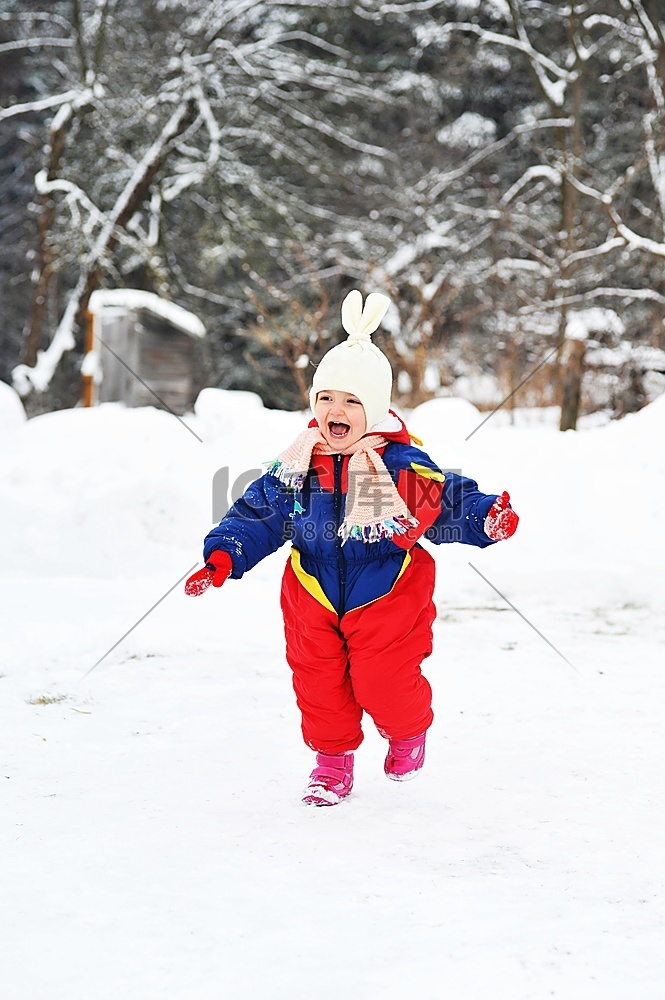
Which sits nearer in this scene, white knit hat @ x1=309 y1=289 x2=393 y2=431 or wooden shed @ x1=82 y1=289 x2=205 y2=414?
white knit hat @ x1=309 y1=289 x2=393 y2=431

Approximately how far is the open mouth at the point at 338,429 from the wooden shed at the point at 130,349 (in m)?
5.60

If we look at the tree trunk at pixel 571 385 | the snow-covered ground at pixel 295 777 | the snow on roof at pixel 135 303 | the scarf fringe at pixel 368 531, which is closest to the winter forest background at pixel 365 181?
the tree trunk at pixel 571 385

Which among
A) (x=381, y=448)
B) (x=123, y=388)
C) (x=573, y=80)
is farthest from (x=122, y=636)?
(x=573, y=80)

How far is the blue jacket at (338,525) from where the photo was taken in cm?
229

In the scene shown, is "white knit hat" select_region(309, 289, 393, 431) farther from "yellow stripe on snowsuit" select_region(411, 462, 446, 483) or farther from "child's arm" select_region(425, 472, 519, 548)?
"child's arm" select_region(425, 472, 519, 548)

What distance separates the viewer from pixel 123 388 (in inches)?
321

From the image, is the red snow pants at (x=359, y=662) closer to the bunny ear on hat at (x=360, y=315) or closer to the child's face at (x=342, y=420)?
the child's face at (x=342, y=420)

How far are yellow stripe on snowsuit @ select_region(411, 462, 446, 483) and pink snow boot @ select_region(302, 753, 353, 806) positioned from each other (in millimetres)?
700

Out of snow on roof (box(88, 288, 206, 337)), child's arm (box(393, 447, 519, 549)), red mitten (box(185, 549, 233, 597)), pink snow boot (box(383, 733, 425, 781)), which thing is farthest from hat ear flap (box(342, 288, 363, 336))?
snow on roof (box(88, 288, 206, 337))

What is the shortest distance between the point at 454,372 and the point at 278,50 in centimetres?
533

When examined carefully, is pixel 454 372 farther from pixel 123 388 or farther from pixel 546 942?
pixel 546 942

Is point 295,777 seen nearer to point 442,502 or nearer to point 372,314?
point 442,502

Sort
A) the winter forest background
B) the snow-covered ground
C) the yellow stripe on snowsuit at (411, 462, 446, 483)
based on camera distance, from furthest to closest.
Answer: the winter forest background < the yellow stripe on snowsuit at (411, 462, 446, 483) < the snow-covered ground

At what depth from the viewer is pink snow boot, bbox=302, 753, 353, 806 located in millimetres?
2232
